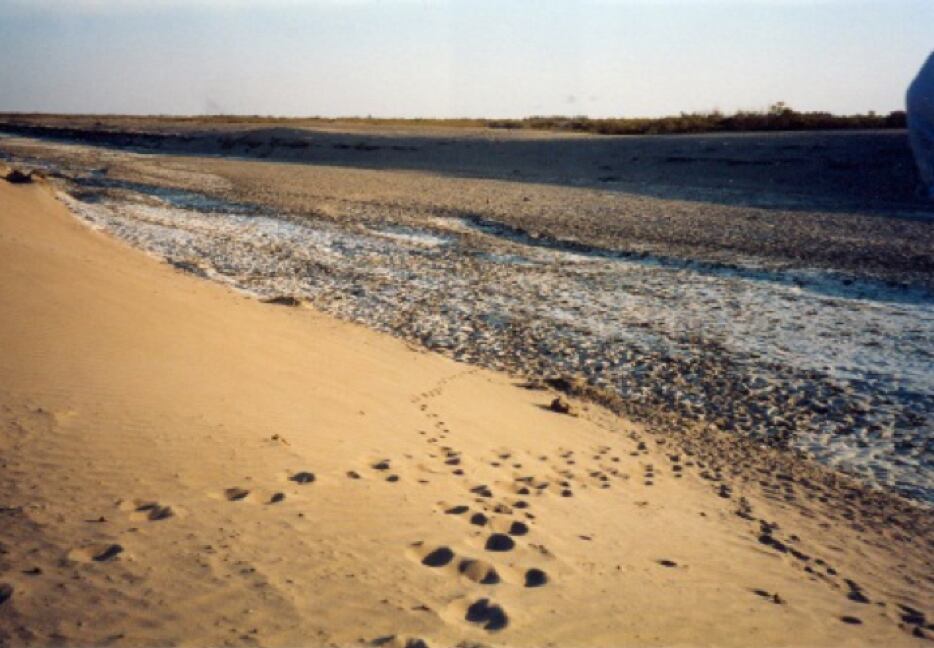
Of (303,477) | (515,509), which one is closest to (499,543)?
(515,509)

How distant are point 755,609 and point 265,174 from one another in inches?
1039

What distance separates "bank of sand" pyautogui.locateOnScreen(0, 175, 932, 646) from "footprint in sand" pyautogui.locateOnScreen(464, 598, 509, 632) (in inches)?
0.5

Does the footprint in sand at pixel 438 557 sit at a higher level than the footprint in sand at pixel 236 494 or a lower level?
lower

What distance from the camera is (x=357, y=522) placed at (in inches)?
148

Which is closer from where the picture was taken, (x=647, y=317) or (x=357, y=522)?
(x=357, y=522)

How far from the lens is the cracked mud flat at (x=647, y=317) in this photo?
6.76 meters

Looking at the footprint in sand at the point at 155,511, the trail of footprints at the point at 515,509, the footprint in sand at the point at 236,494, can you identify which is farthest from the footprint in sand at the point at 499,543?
the footprint in sand at the point at 155,511

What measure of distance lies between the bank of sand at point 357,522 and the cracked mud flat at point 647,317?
51.0 inches

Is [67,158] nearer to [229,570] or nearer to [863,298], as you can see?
[863,298]

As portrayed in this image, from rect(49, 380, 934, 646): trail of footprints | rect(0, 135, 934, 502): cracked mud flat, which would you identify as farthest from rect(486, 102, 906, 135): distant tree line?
rect(49, 380, 934, 646): trail of footprints

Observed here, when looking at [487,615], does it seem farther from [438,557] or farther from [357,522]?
[357,522]

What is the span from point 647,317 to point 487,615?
712 centimetres

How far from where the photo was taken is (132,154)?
124 feet

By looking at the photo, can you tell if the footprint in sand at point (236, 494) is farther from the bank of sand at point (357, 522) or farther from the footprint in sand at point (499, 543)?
the footprint in sand at point (499, 543)
